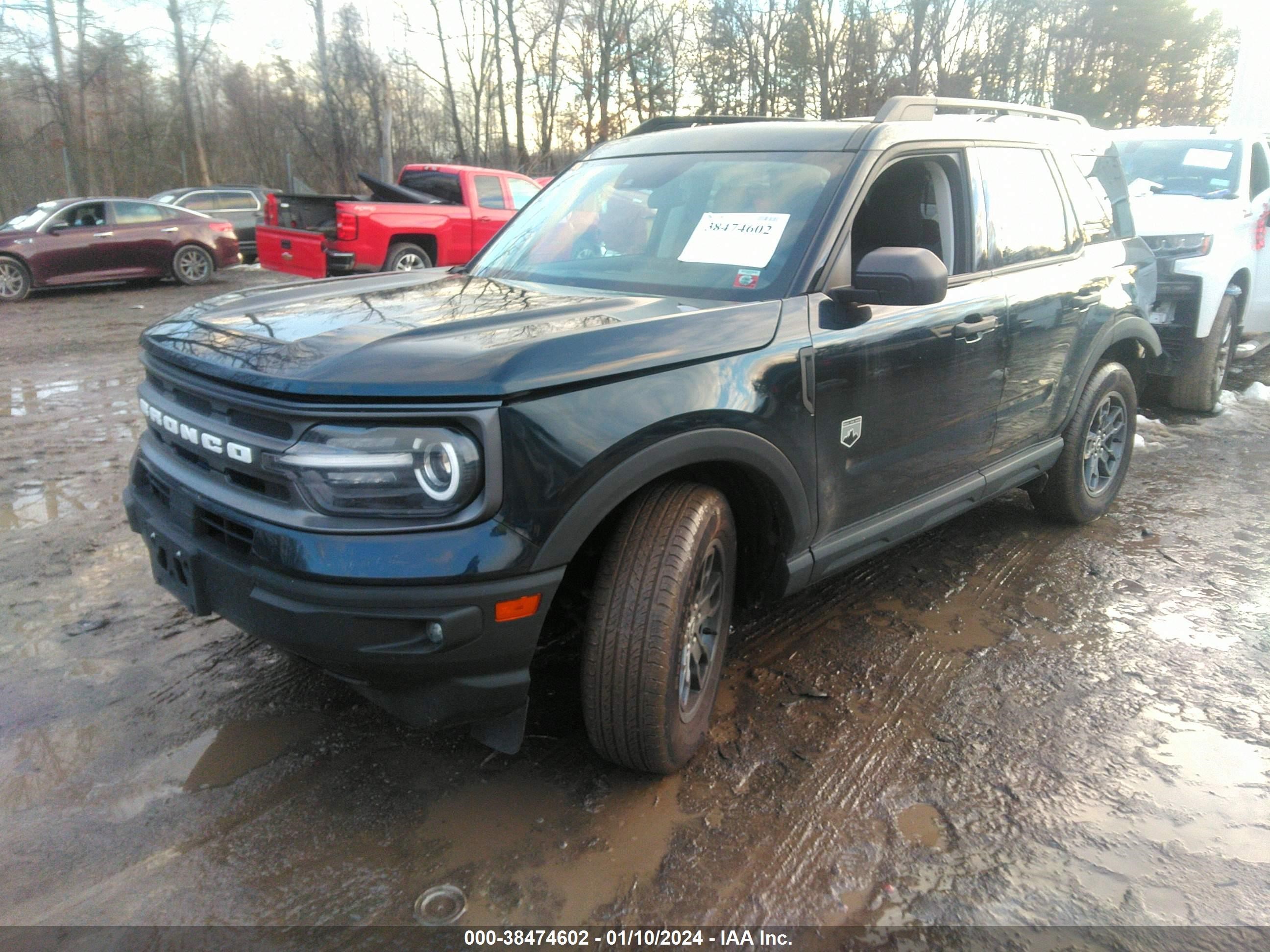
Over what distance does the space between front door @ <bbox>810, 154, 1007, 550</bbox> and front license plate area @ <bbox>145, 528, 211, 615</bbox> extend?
179 cm

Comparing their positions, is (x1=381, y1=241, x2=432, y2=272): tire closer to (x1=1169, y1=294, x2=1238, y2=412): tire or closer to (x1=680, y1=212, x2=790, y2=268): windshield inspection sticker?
(x1=1169, y1=294, x2=1238, y2=412): tire

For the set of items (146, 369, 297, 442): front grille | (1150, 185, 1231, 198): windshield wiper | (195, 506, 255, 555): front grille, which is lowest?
(195, 506, 255, 555): front grille

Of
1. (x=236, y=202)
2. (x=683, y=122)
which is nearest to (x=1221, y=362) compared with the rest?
(x=683, y=122)

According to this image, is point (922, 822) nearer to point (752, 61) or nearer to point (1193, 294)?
point (1193, 294)

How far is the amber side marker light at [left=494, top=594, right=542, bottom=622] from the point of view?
214 centimetres

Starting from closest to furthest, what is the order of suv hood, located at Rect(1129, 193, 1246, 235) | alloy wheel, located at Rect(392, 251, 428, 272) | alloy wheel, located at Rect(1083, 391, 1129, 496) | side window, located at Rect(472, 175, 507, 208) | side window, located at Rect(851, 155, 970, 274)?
side window, located at Rect(851, 155, 970, 274) < alloy wheel, located at Rect(1083, 391, 1129, 496) < suv hood, located at Rect(1129, 193, 1246, 235) < alloy wheel, located at Rect(392, 251, 428, 272) < side window, located at Rect(472, 175, 507, 208)

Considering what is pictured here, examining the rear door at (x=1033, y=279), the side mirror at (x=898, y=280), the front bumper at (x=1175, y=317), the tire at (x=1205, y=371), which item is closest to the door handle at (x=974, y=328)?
the rear door at (x=1033, y=279)

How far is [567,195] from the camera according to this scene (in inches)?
150

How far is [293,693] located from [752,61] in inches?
1388

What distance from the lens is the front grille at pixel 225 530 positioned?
2248 mm

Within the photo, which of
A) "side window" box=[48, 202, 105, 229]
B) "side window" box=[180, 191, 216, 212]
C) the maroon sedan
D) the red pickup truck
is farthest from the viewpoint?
"side window" box=[180, 191, 216, 212]

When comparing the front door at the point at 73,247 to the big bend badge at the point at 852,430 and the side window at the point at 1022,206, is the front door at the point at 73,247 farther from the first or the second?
the big bend badge at the point at 852,430

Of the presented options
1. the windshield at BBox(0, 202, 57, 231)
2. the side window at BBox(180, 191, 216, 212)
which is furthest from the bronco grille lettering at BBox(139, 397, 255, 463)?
the side window at BBox(180, 191, 216, 212)

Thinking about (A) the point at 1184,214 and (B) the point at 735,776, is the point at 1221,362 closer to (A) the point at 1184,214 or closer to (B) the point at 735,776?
(A) the point at 1184,214
